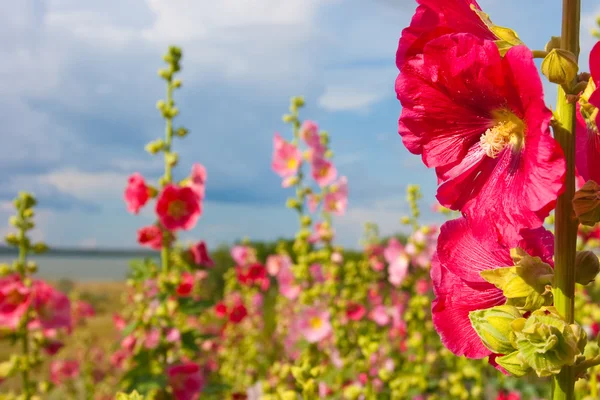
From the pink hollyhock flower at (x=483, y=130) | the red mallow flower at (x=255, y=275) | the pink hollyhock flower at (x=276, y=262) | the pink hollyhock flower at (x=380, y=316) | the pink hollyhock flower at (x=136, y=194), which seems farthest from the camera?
Answer: the red mallow flower at (x=255, y=275)

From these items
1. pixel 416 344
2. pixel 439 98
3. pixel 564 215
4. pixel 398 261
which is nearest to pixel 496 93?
pixel 439 98

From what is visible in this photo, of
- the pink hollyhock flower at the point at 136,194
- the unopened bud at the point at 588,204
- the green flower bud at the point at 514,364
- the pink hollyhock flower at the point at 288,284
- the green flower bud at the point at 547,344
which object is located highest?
the pink hollyhock flower at the point at 136,194

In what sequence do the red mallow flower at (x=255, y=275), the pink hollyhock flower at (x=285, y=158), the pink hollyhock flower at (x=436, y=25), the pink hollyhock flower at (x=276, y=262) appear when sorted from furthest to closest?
the red mallow flower at (x=255, y=275) < the pink hollyhock flower at (x=276, y=262) < the pink hollyhock flower at (x=285, y=158) < the pink hollyhock flower at (x=436, y=25)

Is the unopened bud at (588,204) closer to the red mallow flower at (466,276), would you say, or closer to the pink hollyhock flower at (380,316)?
the red mallow flower at (466,276)

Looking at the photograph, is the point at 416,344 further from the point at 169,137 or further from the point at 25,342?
the point at 25,342

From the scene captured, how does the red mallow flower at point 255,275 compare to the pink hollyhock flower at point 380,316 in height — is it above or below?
above

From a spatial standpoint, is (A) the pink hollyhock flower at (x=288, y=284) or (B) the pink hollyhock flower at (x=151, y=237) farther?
(A) the pink hollyhock flower at (x=288, y=284)

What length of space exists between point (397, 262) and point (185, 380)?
200 cm

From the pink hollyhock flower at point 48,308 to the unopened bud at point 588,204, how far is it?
2.48 meters

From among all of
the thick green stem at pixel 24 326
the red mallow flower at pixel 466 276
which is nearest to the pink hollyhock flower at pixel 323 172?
the thick green stem at pixel 24 326

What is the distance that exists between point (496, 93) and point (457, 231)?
0.23 meters

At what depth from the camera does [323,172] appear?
3.91 m

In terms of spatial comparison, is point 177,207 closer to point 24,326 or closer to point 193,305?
point 193,305

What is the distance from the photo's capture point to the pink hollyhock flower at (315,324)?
3.43 meters
